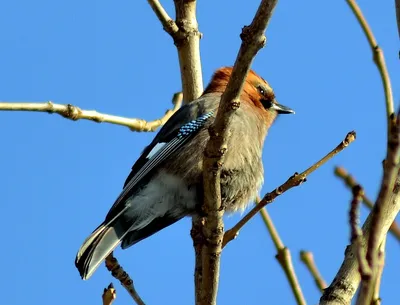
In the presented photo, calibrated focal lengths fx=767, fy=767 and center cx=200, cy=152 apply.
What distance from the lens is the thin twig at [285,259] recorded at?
338 cm

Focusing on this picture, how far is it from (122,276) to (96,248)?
1373 millimetres

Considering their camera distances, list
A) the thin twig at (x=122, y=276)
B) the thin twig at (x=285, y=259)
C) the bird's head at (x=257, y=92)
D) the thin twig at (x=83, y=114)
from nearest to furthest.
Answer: the thin twig at (x=285, y=259), the thin twig at (x=122, y=276), the thin twig at (x=83, y=114), the bird's head at (x=257, y=92)

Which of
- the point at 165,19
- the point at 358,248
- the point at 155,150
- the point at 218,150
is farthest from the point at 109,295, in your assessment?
the point at 155,150

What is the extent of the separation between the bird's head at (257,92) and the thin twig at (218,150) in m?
2.69

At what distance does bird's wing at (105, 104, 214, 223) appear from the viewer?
5797 millimetres

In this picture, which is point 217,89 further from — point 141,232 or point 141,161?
point 141,232

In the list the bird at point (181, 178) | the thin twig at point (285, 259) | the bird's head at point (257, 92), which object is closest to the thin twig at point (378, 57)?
the thin twig at point (285, 259)

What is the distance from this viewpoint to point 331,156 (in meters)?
3.71

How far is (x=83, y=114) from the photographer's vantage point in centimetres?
490

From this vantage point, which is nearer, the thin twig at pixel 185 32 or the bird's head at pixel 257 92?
the thin twig at pixel 185 32

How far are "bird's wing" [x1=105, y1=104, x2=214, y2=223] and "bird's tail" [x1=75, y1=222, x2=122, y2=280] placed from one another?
16cm

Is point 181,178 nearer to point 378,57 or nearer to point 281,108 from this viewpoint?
point 281,108

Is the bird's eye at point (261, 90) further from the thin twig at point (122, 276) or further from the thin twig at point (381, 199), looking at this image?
the thin twig at point (381, 199)

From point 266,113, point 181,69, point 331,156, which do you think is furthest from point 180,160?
point 331,156
